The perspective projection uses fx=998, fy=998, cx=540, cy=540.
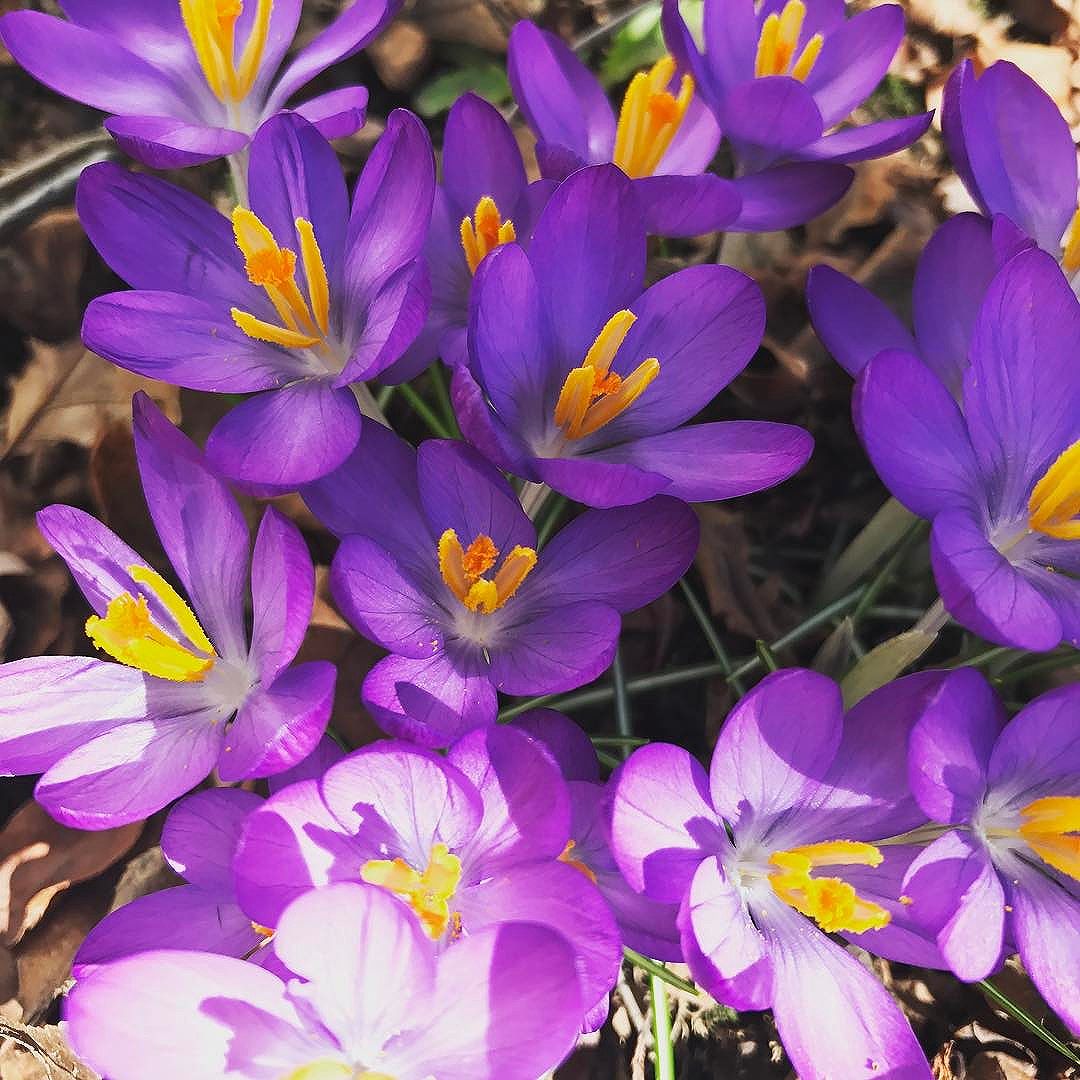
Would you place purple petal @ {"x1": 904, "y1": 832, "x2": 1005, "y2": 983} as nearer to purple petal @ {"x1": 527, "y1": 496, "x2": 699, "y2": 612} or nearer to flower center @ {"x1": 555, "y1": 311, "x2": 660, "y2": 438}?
purple petal @ {"x1": 527, "y1": 496, "x2": 699, "y2": 612}

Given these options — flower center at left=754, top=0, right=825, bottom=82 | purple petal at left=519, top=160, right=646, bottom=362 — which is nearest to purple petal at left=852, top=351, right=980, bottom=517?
purple petal at left=519, top=160, right=646, bottom=362

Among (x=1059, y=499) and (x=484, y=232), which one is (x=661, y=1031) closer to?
(x=1059, y=499)

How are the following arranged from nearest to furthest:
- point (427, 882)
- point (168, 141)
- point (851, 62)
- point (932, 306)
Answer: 1. point (427, 882)
2. point (168, 141)
3. point (932, 306)
4. point (851, 62)

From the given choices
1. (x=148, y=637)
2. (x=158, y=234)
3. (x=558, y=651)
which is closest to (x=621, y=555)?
(x=558, y=651)

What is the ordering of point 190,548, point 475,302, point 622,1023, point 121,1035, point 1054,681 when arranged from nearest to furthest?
point 121,1035 < point 475,302 < point 190,548 < point 622,1023 < point 1054,681

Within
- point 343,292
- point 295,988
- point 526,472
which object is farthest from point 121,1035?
point 343,292

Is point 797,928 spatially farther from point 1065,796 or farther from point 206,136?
point 206,136

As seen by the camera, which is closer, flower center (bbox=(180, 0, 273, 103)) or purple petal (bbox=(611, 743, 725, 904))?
purple petal (bbox=(611, 743, 725, 904))
